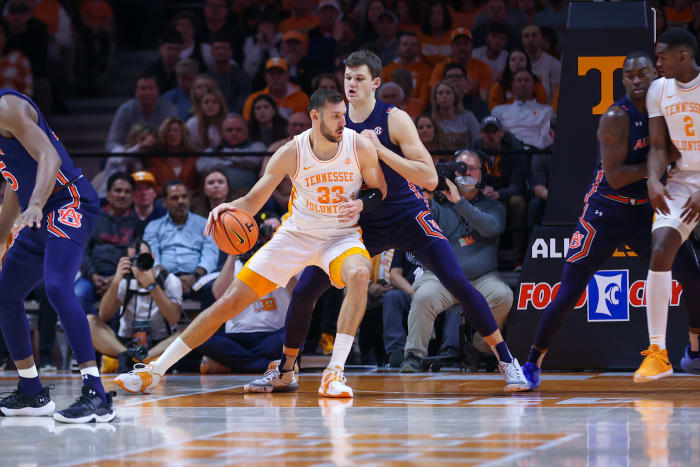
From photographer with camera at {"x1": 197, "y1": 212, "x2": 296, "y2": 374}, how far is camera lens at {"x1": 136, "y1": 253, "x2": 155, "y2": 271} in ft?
2.57

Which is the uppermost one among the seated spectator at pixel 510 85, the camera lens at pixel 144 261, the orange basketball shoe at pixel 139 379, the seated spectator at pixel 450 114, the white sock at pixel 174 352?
the seated spectator at pixel 510 85

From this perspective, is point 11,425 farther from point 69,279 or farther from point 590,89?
point 590,89

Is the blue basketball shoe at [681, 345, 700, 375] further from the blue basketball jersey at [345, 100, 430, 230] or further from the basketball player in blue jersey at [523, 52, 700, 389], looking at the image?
the blue basketball jersey at [345, 100, 430, 230]

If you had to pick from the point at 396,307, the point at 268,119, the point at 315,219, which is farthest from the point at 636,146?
the point at 268,119

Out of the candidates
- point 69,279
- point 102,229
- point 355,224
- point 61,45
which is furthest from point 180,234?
point 61,45

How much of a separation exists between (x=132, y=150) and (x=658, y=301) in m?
5.92

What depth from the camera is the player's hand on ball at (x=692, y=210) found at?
6.15m

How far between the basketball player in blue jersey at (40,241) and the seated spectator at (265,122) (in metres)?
4.86

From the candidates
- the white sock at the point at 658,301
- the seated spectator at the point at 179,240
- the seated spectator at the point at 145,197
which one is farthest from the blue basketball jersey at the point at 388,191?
the seated spectator at the point at 145,197

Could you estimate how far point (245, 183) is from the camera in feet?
32.7

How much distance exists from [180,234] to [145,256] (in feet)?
2.82

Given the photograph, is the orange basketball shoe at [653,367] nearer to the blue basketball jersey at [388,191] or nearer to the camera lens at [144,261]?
the blue basketball jersey at [388,191]

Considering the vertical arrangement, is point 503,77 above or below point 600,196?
above

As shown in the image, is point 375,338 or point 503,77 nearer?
point 375,338
